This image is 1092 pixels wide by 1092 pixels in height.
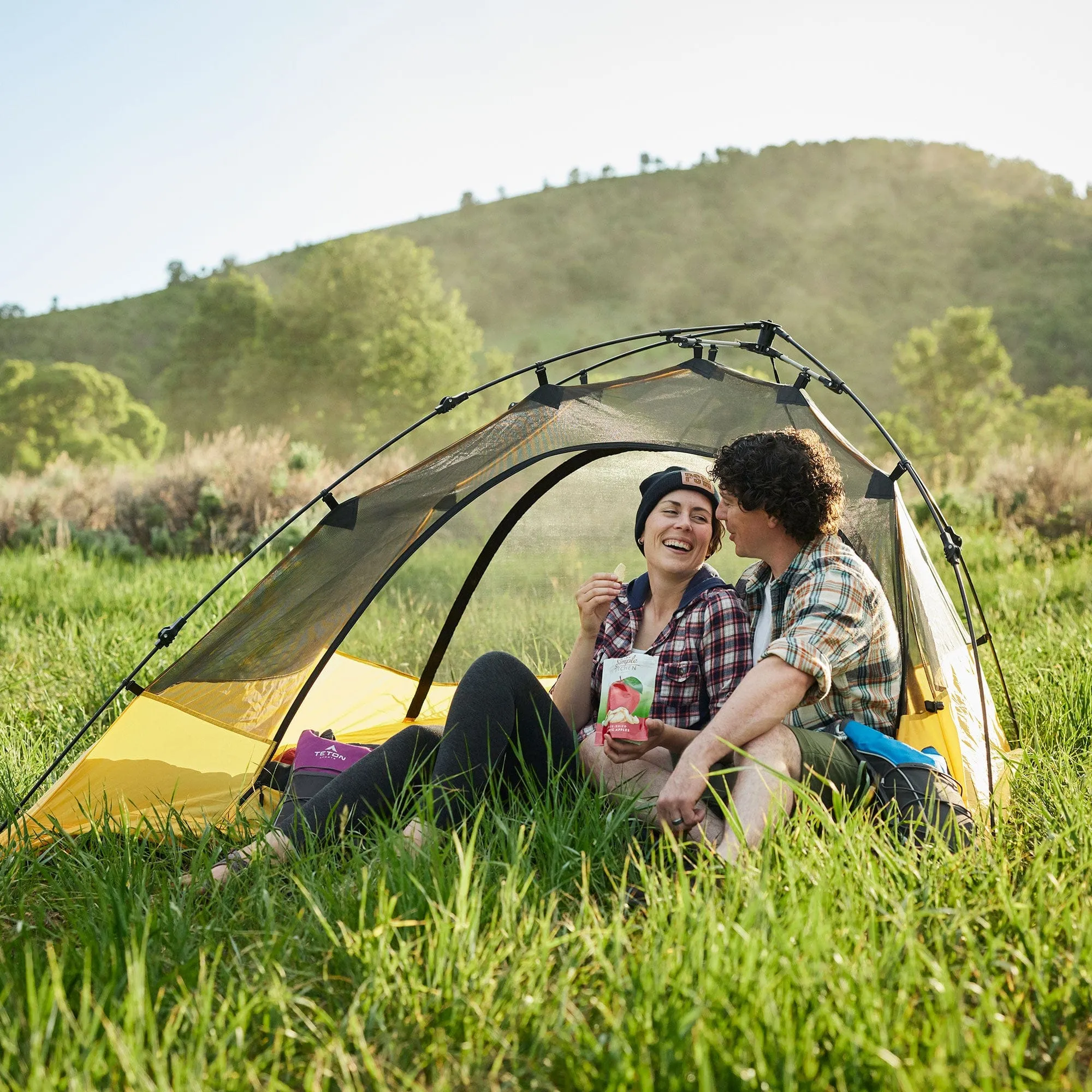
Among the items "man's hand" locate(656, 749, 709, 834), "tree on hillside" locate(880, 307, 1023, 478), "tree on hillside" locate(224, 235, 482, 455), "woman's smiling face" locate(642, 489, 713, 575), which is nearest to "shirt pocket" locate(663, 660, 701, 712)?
A: "woman's smiling face" locate(642, 489, 713, 575)

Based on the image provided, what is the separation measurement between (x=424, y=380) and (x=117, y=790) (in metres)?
26.7

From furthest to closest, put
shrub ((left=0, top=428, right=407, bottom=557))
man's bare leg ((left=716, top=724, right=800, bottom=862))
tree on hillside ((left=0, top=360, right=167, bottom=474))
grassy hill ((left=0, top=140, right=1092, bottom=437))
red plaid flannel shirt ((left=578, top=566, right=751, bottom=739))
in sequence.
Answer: grassy hill ((left=0, top=140, right=1092, bottom=437)) → tree on hillside ((left=0, top=360, right=167, bottom=474)) → shrub ((left=0, top=428, right=407, bottom=557)) → red plaid flannel shirt ((left=578, top=566, right=751, bottom=739)) → man's bare leg ((left=716, top=724, right=800, bottom=862))

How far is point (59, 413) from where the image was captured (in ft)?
115

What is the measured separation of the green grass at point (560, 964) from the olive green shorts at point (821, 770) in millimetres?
105

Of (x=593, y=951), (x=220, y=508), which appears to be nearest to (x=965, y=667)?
(x=593, y=951)

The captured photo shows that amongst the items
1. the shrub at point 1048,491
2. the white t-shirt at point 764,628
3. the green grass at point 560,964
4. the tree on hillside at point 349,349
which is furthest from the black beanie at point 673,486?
the tree on hillside at point 349,349

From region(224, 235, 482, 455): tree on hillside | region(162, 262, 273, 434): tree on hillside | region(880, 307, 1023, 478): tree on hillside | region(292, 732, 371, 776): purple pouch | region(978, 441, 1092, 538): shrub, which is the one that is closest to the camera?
region(292, 732, 371, 776): purple pouch

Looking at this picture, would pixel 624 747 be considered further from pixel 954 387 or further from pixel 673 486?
pixel 954 387

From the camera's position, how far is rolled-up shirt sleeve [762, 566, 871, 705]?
7.53ft

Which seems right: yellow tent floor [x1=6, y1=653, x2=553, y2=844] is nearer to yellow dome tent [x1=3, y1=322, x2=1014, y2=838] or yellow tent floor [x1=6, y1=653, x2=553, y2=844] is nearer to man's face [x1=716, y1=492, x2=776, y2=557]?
yellow dome tent [x1=3, y1=322, x2=1014, y2=838]

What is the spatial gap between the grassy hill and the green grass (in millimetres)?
43614

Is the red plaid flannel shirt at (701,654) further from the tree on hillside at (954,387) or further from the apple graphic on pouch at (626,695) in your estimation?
the tree on hillside at (954,387)

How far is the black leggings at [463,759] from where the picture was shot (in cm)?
236

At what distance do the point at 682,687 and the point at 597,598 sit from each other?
36 cm
